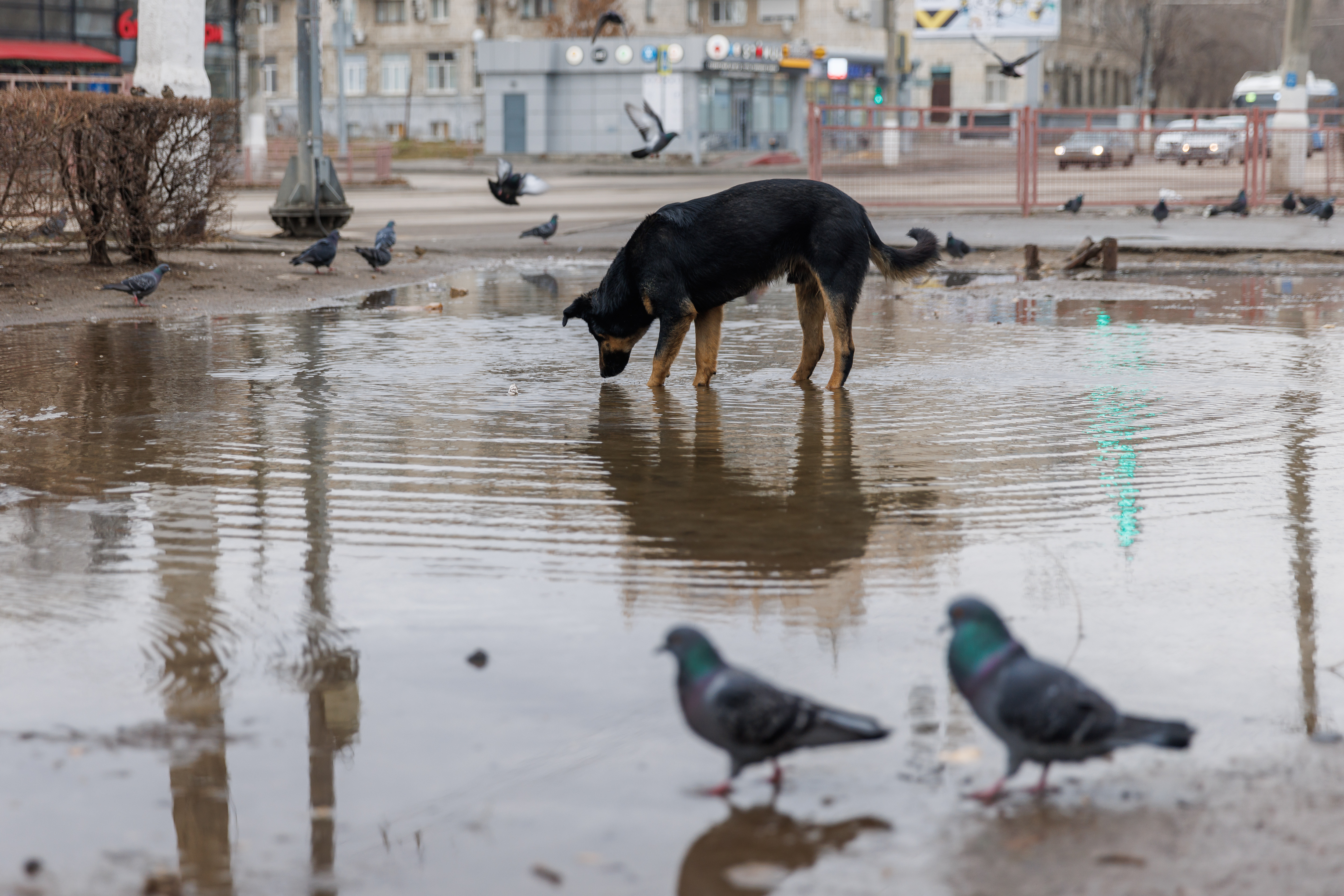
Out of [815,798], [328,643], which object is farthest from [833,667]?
[328,643]

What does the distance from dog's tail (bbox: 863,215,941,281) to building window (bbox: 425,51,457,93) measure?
66644 millimetres

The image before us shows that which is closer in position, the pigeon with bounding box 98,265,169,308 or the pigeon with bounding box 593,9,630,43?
the pigeon with bounding box 98,265,169,308

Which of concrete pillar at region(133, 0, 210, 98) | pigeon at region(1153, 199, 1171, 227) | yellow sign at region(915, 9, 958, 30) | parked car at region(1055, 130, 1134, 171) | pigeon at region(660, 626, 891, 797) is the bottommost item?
pigeon at region(660, 626, 891, 797)

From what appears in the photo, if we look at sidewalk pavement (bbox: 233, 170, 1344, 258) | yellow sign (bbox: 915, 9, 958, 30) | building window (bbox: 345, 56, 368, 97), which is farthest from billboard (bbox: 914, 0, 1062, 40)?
sidewalk pavement (bbox: 233, 170, 1344, 258)

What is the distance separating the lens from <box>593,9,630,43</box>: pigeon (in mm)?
34938

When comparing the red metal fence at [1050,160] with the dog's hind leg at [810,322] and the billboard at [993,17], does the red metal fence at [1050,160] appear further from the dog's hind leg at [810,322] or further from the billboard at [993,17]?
the billboard at [993,17]

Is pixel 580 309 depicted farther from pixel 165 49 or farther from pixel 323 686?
pixel 165 49

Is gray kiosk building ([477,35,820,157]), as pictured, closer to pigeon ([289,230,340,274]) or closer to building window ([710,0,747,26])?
building window ([710,0,747,26])

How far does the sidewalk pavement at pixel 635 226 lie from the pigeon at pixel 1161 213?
13cm

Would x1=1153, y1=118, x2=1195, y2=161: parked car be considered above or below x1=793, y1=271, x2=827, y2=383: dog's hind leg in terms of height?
above

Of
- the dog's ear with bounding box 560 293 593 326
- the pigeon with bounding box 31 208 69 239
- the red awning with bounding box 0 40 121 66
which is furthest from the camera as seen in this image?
the red awning with bounding box 0 40 121 66

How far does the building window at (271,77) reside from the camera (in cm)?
7744

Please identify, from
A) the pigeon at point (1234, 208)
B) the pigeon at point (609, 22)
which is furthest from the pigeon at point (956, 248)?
the pigeon at point (609, 22)

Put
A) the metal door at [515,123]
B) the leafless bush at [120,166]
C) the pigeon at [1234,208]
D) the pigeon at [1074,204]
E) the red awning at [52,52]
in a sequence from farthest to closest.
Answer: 1. the metal door at [515,123]
2. the red awning at [52,52]
3. the pigeon at [1074,204]
4. the pigeon at [1234,208]
5. the leafless bush at [120,166]
